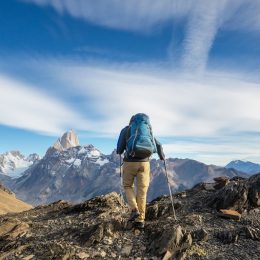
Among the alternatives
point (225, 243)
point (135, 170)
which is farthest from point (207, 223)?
point (135, 170)

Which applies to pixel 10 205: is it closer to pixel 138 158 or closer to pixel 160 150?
pixel 160 150

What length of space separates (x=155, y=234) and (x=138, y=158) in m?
3.34

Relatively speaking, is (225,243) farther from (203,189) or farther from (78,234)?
(203,189)

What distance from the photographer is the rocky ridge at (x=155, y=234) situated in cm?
1545

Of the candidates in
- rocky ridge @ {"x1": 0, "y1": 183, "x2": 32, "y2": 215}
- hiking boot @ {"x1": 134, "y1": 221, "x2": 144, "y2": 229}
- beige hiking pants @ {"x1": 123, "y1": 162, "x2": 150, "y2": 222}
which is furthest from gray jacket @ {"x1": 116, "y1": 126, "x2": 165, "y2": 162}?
rocky ridge @ {"x1": 0, "y1": 183, "x2": 32, "y2": 215}

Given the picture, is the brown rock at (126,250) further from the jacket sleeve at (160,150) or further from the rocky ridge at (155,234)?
the jacket sleeve at (160,150)

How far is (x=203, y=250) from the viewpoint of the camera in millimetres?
15289

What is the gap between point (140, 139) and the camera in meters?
17.9

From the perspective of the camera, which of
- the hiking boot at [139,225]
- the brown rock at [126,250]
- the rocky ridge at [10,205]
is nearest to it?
the brown rock at [126,250]

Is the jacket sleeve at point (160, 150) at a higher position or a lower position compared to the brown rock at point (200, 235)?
A: higher

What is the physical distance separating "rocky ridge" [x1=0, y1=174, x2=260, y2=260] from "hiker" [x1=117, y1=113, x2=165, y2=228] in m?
0.86

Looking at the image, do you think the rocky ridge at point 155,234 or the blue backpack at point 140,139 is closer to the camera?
the rocky ridge at point 155,234

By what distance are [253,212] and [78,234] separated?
8256mm

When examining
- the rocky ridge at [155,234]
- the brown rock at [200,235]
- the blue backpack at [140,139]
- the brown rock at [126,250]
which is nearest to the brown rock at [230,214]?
the rocky ridge at [155,234]
